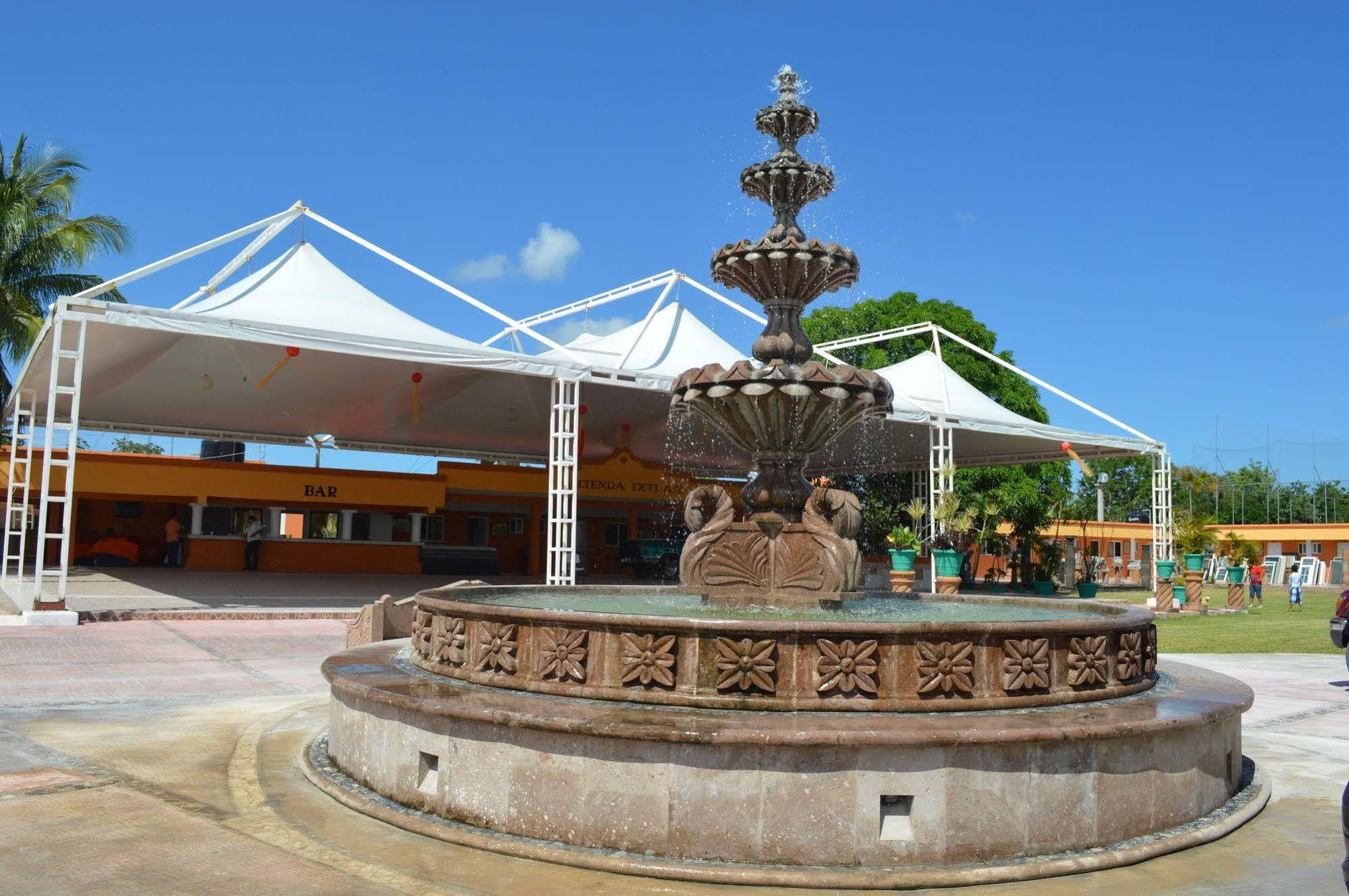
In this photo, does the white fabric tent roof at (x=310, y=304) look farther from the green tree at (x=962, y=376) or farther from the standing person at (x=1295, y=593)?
the standing person at (x=1295, y=593)

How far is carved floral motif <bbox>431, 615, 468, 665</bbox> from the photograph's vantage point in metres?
6.00

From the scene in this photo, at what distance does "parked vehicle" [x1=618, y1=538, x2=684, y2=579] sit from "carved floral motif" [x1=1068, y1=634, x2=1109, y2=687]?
2389 cm

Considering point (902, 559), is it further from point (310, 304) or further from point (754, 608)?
point (754, 608)

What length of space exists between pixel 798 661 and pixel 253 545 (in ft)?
85.0

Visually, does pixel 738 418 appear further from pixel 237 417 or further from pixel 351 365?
pixel 237 417

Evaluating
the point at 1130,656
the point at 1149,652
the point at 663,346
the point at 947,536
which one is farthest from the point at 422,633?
the point at 947,536

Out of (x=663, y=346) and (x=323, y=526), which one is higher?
(x=663, y=346)

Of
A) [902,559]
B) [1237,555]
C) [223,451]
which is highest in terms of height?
[223,451]

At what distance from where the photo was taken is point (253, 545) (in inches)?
1103

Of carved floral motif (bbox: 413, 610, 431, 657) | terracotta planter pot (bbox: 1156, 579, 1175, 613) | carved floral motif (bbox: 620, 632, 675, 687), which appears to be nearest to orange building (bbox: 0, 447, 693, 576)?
terracotta planter pot (bbox: 1156, 579, 1175, 613)

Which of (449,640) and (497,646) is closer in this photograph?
(497,646)

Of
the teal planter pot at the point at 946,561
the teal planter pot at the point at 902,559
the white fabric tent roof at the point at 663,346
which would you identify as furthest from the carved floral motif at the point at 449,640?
the teal planter pot at the point at 946,561

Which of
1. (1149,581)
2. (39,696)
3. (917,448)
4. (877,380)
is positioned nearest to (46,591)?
(39,696)

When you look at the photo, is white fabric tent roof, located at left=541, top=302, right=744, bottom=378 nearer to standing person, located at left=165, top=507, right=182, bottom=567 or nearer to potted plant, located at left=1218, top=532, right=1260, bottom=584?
standing person, located at left=165, top=507, right=182, bottom=567
